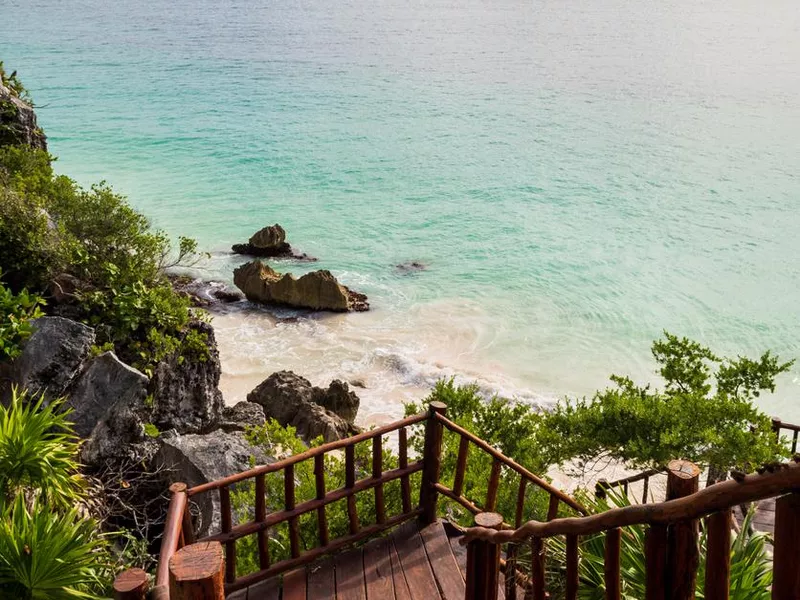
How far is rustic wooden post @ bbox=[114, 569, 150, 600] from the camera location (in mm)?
3143

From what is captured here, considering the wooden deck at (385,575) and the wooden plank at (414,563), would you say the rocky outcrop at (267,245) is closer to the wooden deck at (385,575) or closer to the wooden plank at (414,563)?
the wooden plank at (414,563)

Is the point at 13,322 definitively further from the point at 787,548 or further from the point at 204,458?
the point at 787,548

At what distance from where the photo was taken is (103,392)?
348 inches

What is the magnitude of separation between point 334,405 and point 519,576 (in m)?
9.51

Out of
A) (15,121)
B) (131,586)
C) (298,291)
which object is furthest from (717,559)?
(298,291)

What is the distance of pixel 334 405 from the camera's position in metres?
14.2

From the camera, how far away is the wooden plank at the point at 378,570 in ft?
17.7

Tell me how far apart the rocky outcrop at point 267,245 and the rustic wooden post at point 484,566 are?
74.0 feet

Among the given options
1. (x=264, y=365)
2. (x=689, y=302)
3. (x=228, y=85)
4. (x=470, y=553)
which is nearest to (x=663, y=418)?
(x=470, y=553)

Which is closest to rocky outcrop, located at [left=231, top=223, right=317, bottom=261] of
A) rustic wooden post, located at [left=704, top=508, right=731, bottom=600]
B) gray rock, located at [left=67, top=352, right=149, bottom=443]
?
gray rock, located at [left=67, top=352, right=149, bottom=443]

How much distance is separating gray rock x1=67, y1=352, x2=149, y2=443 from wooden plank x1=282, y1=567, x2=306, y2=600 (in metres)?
4.13

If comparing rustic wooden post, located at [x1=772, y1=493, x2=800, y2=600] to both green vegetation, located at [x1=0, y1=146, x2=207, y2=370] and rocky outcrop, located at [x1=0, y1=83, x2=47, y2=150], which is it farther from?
rocky outcrop, located at [x1=0, y1=83, x2=47, y2=150]

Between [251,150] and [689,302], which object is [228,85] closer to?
[251,150]

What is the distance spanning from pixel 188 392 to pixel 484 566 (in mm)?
7726
